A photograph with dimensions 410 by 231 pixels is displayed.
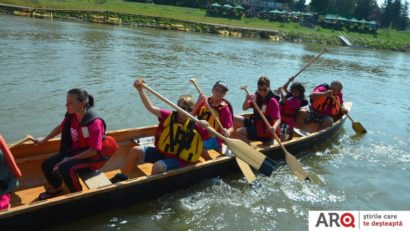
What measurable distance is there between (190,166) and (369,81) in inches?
607

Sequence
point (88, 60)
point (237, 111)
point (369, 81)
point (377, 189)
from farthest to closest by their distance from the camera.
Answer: point (369, 81) < point (88, 60) < point (237, 111) < point (377, 189)

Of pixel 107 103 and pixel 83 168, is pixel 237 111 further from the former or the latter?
pixel 83 168

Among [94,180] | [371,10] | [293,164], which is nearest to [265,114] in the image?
[293,164]

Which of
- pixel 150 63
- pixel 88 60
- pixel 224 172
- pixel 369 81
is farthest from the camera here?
pixel 369 81

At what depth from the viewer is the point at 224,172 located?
6047mm

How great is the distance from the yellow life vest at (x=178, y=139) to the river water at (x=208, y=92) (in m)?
0.60

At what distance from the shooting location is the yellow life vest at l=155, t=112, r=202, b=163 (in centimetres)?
508

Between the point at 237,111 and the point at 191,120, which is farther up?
the point at 191,120

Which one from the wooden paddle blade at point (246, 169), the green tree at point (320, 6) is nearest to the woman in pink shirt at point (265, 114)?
the wooden paddle blade at point (246, 169)

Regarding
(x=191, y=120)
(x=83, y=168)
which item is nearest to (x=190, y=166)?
(x=191, y=120)

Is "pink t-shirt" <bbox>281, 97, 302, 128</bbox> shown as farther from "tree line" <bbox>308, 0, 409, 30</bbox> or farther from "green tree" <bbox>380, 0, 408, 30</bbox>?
"green tree" <bbox>380, 0, 408, 30</bbox>

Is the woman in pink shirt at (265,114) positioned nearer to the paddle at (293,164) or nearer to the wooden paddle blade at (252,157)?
the paddle at (293,164)

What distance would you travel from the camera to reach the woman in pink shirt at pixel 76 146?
4.25m

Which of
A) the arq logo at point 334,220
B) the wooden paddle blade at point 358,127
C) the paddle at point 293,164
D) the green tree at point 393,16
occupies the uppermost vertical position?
the green tree at point 393,16
